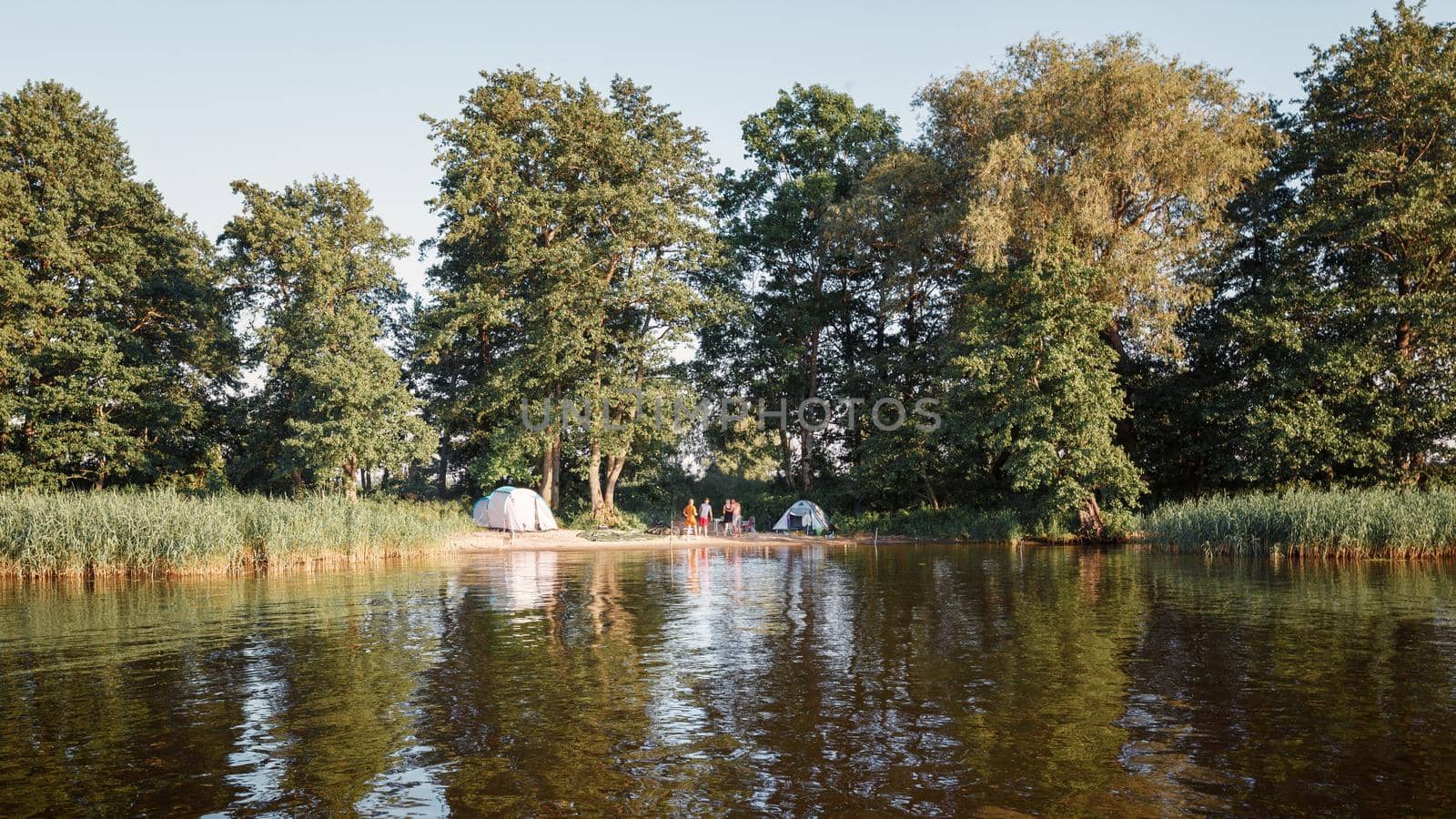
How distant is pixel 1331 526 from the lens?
90.1ft

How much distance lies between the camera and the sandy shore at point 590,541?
128 ft

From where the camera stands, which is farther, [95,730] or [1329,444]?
[1329,444]

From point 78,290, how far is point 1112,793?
1900 inches

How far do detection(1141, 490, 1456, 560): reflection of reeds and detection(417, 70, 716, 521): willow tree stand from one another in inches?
991

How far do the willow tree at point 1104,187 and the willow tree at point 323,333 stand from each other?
81.8 feet

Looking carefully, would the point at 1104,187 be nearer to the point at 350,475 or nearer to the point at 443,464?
the point at 350,475

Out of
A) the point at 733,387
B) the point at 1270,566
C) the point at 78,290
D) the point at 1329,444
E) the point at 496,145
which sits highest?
the point at 496,145

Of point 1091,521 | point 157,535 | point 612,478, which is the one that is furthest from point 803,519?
point 157,535

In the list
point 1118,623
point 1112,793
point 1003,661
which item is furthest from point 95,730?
point 1118,623

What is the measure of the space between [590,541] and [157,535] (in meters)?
19.5

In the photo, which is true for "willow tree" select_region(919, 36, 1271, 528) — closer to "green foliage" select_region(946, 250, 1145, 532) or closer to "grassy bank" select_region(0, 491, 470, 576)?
"green foliage" select_region(946, 250, 1145, 532)

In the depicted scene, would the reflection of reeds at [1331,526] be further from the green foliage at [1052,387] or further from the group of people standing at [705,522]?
the group of people standing at [705,522]

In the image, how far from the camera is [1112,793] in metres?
7.65

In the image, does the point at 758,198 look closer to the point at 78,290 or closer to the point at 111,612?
the point at 78,290
